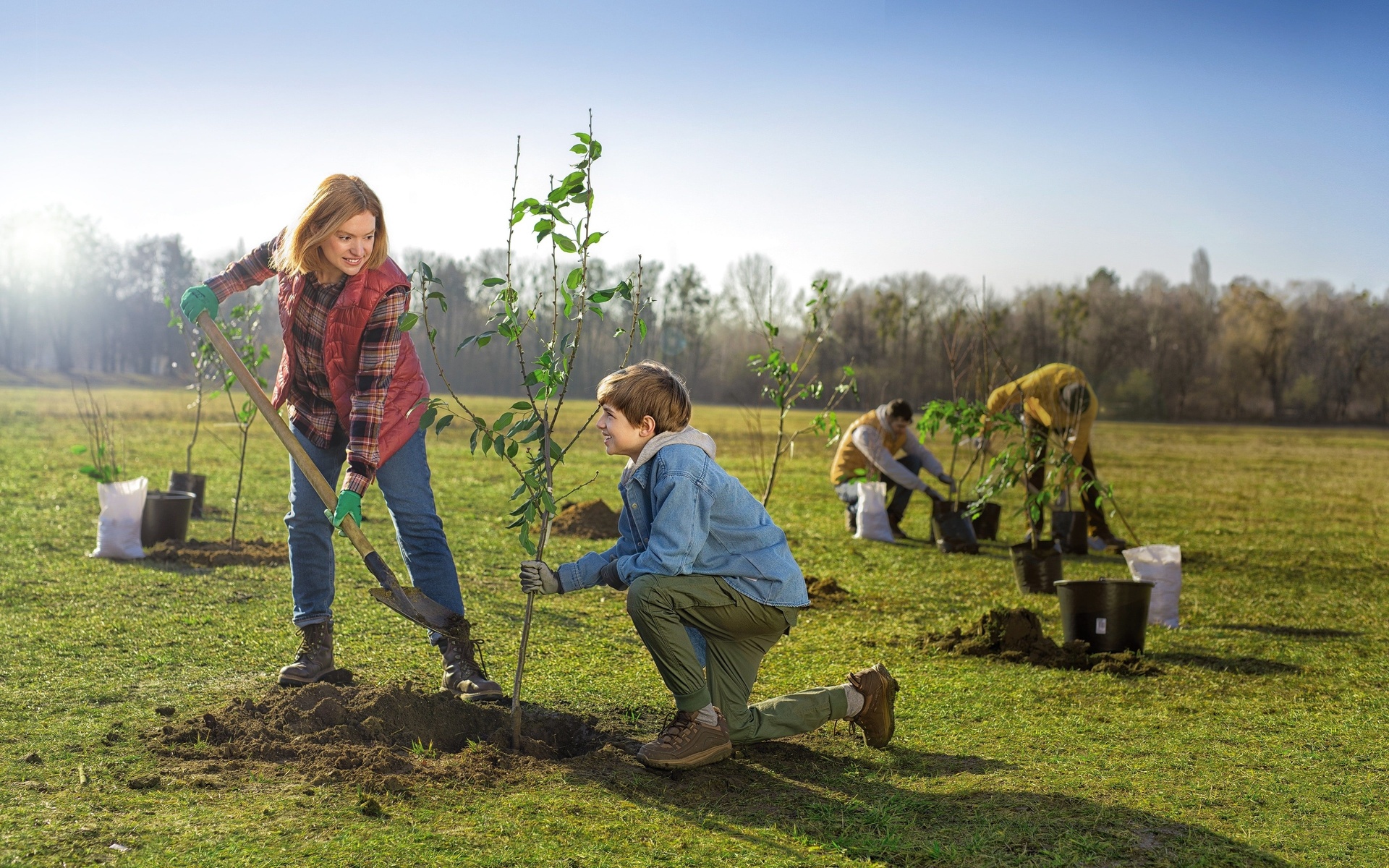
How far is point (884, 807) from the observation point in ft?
10.4

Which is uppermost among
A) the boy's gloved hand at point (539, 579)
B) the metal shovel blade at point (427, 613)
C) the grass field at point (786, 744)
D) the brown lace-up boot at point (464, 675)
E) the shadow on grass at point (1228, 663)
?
the boy's gloved hand at point (539, 579)

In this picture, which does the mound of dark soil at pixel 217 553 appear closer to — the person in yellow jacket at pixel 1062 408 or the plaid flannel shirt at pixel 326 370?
the plaid flannel shirt at pixel 326 370

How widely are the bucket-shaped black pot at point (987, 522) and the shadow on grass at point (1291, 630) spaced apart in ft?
11.5

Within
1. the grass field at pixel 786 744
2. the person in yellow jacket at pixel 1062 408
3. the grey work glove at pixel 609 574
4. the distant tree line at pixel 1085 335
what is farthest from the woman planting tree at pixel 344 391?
the distant tree line at pixel 1085 335

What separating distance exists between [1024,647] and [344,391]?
356 cm

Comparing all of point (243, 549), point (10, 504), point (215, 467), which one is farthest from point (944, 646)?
point (215, 467)

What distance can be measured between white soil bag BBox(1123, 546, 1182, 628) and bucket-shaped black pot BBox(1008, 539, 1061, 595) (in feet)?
3.54

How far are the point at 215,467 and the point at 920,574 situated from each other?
1013 centimetres

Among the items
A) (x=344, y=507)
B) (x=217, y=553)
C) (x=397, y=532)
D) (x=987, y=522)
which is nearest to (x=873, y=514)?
(x=987, y=522)

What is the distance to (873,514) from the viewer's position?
32.7 ft

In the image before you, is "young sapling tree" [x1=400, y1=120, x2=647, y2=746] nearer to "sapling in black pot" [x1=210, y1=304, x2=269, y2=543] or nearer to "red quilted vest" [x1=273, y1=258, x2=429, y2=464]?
"red quilted vest" [x1=273, y1=258, x2=429, y2=464]

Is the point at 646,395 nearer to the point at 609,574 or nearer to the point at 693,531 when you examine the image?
the point at 693,531

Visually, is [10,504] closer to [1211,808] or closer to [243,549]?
[243,549]

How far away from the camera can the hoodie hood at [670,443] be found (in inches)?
131
